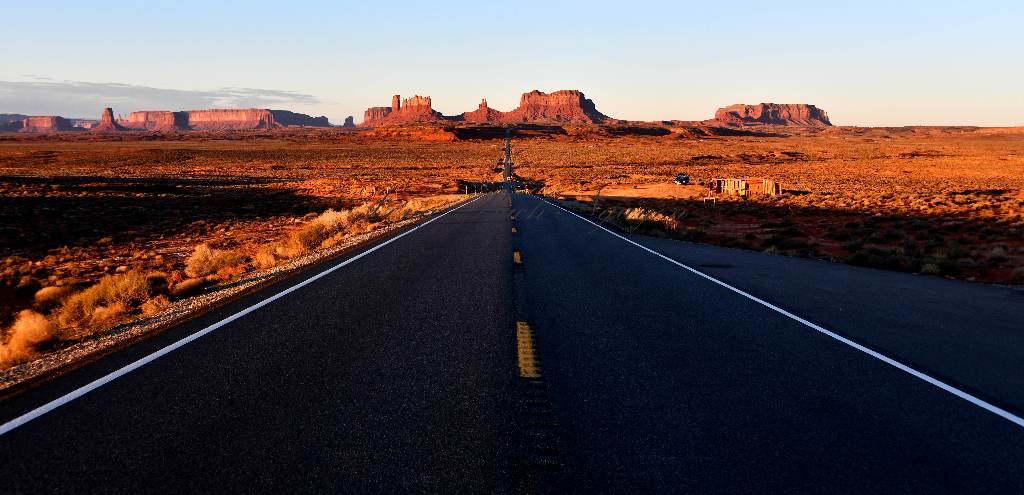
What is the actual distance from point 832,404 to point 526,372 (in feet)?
7.92

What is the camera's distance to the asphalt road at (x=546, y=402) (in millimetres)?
3629

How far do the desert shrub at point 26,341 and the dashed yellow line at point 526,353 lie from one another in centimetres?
514

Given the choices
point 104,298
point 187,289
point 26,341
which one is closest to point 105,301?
point 104,298

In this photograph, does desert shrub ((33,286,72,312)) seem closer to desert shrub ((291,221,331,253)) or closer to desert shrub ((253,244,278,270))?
desert shrub ((253,244,278,270))

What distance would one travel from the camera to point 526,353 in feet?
20.2

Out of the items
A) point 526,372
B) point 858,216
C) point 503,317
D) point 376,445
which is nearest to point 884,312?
point 503,317

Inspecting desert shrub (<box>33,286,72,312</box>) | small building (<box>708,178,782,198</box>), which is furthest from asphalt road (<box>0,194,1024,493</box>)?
small building (<box>708,178,782,198</box>)

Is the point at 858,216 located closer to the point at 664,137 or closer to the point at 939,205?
the point at 939,205

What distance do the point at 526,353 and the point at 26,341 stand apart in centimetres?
551

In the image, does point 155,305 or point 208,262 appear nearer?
point 155,305

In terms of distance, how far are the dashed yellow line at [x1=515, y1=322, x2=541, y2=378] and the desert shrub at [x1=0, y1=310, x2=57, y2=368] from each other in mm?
5138

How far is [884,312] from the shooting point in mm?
8586

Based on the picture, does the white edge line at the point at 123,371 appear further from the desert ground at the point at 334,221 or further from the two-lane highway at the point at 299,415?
the desert ground at the point at 334,221

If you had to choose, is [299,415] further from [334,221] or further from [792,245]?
[334,221]
